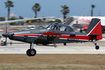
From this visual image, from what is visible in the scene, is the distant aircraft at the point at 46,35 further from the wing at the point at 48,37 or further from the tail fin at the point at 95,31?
the tail fin at the point at 95,31

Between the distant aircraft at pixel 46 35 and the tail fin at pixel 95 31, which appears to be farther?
the tail fin at pixel 95 31

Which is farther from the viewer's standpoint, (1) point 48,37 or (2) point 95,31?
(2) point 95,31

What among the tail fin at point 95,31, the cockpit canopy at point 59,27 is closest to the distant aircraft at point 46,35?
the cockpit canopy at point 59,27

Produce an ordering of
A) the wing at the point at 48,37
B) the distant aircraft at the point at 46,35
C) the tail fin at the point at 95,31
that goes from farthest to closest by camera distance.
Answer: the tail fin at the point at 95,31 < the wing at the point at 48,37 < the distant aircraft at the point at 46,35

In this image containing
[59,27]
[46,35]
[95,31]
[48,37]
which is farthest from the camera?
[95,31]

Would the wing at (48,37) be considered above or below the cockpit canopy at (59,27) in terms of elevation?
below

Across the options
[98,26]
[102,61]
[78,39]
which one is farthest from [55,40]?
[102,61]

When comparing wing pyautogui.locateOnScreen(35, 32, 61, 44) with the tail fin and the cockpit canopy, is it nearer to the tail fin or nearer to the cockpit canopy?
the cockpit canopy

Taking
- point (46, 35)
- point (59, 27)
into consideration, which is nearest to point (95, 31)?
point (59, 27)

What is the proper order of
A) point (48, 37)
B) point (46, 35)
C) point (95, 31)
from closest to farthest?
point (46, 35) → point (48, 37) → point (95, 31)

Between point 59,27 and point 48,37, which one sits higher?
point 59,27

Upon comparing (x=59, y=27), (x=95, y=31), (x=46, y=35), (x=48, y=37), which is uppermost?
(x=59, y=27)

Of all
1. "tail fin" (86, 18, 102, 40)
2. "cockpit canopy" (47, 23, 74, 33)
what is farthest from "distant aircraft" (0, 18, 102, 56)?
"tail fin" (86, 18, 102, 40)

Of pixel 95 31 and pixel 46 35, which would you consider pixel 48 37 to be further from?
pixel 95 31
